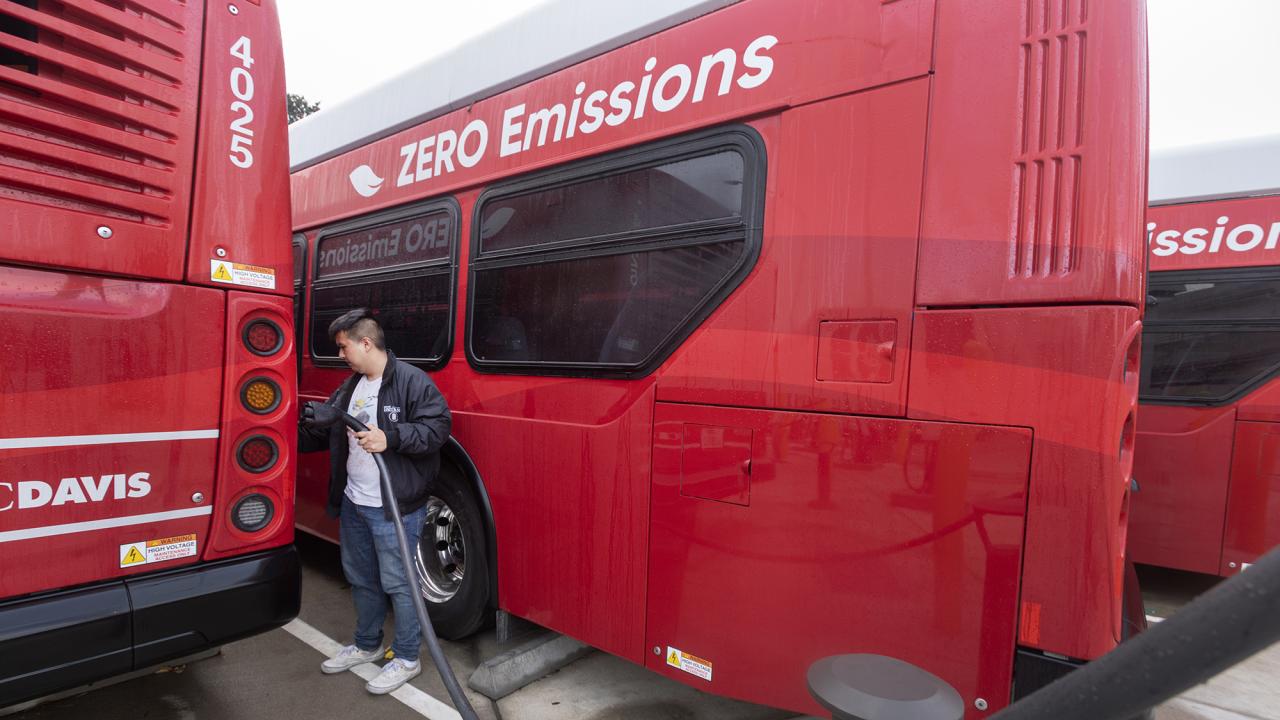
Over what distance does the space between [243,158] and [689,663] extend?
8.23 ft

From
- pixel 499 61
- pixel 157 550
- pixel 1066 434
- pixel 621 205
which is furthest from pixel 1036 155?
pixel 157 550

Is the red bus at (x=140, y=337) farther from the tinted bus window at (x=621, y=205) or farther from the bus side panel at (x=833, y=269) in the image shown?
the bus side panel at (x=833, y=269)

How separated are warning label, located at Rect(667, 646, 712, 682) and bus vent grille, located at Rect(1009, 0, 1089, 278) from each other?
1723 millimetres

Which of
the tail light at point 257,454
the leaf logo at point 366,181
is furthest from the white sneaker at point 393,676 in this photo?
the leaf logo at point 366,181

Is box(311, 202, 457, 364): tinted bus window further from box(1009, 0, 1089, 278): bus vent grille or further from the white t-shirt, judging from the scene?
box(1009, 0, 1089, 278): bus vent grille

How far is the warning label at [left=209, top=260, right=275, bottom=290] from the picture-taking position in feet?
7.18

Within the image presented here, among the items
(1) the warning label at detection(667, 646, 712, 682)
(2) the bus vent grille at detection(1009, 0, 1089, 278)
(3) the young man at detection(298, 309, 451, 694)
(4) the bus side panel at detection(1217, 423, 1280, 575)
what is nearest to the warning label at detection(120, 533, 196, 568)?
(3) the young man at detection(298, 309, 451, 694)

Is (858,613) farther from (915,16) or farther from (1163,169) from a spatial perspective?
(1163,169)

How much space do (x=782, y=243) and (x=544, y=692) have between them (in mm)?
2356

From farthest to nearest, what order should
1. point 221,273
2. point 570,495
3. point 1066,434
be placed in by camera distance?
1. point 570,495
2. point 221,273
3. point 1066,434

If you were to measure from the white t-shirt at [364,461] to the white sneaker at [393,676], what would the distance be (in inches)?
31.2

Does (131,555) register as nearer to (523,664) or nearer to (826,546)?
(523,664)

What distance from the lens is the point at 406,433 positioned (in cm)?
278

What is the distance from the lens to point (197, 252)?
2154 millimetres
